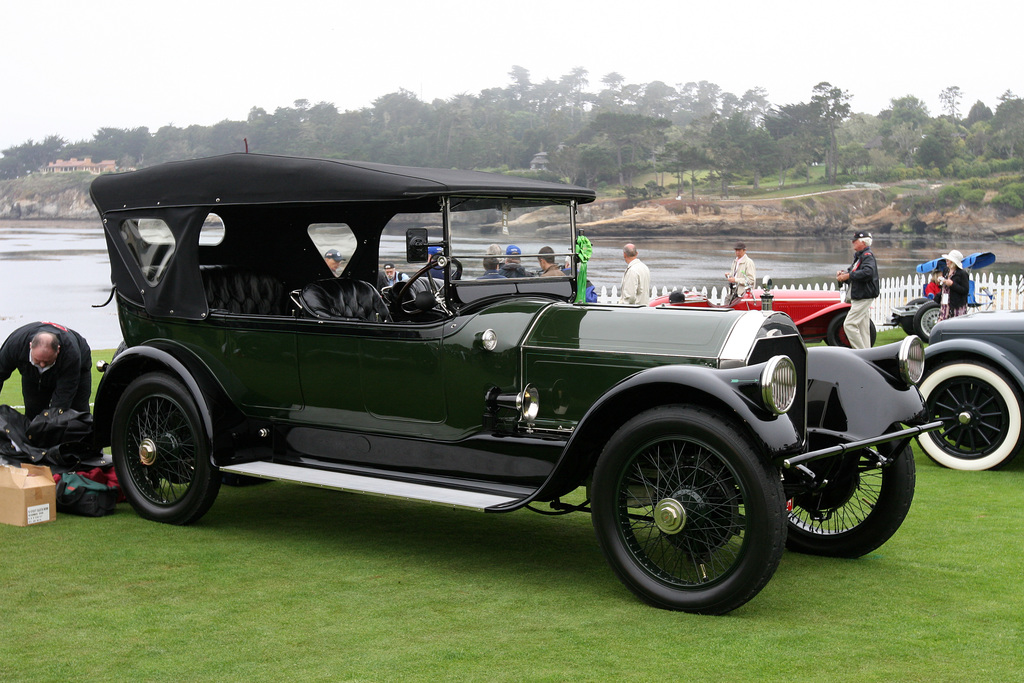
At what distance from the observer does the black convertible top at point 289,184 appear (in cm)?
480

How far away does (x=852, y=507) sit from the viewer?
495 centimetres

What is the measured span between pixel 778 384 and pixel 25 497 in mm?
4199

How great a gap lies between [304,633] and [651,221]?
218 ft

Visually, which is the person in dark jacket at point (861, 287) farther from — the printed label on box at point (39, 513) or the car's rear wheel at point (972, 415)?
the printed label on box at point (39, 513)

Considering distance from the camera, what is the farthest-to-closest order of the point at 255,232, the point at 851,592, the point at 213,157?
the point at 255,232 < the point at 213,157 < the point at 851,592

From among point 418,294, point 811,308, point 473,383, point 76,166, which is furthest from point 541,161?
point 473,383

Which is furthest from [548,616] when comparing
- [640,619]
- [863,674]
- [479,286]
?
[479,286]

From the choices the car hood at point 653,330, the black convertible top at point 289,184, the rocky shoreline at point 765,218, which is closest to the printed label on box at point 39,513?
the black convertible top at point 289,184

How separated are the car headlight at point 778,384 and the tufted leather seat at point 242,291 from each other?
3.43m

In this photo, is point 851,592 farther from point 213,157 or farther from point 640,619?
point 213,157

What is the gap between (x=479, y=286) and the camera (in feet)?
A: 16.5

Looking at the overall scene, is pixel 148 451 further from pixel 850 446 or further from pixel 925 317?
pixel 925 317

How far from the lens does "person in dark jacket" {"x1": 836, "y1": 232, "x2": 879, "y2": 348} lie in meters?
12.0

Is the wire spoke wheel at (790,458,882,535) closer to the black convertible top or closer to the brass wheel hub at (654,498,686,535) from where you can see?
the brass wheel hub at (654,498,686,535)
